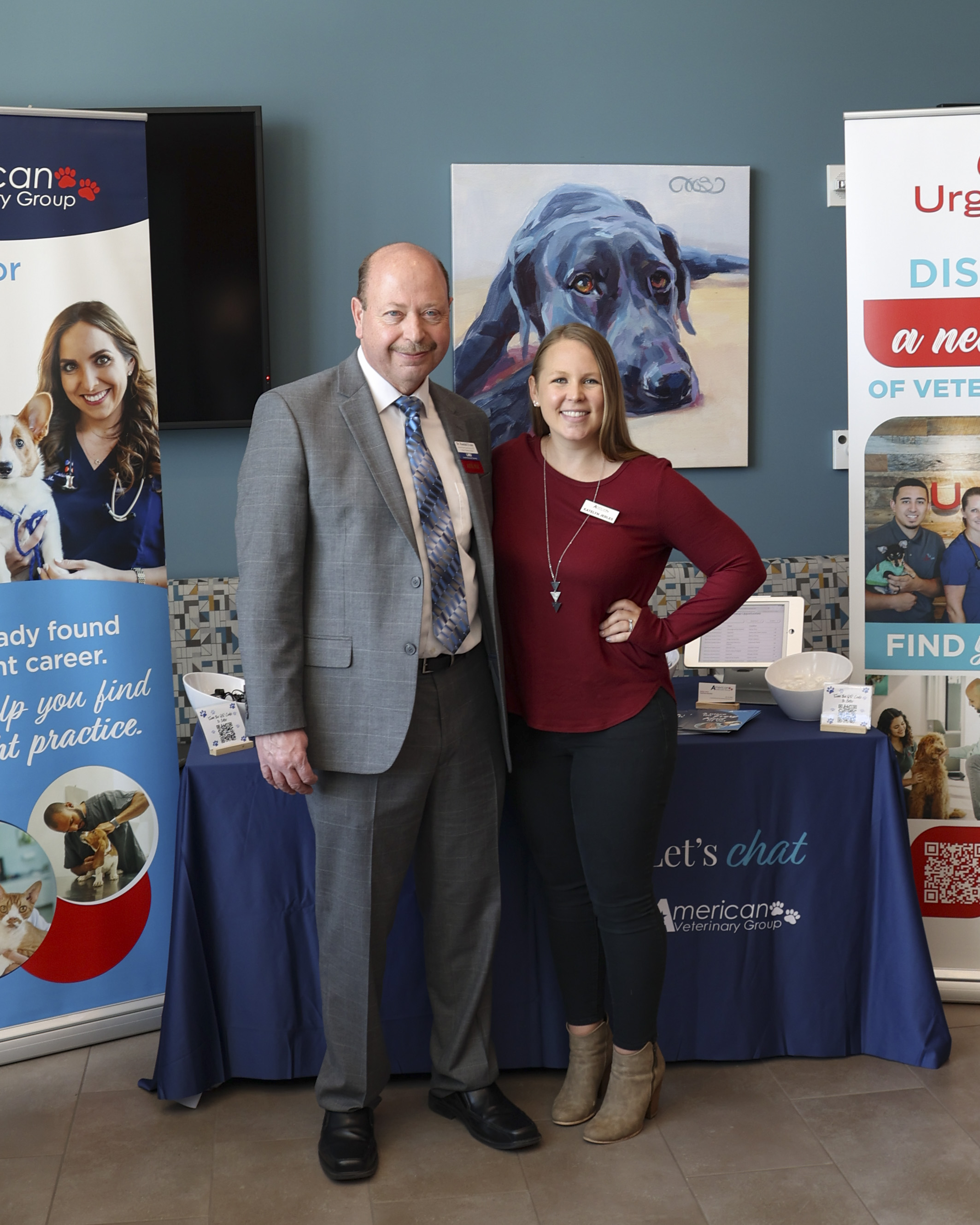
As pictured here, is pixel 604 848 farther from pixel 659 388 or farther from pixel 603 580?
pixel 659 388

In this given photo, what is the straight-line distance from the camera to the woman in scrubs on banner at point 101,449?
7.69 feet

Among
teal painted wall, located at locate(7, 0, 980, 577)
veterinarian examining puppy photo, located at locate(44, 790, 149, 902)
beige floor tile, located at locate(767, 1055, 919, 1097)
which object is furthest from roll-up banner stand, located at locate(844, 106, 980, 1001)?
veterinarian examining puppy photo, located at locate(44, 790, 149, 902)

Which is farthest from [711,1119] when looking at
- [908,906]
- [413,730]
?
[413,730]

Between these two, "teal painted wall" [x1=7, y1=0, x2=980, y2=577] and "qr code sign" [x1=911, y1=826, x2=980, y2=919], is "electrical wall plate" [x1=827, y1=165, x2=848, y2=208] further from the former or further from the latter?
"qr code sign" [x1=911, y1=826, x2=980, y2=919]

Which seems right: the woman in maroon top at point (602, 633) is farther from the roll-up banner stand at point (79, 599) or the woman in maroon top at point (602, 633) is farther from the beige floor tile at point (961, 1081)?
the roll-up banner stand at point (79, 599)

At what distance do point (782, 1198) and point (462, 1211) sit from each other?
1.89 feet

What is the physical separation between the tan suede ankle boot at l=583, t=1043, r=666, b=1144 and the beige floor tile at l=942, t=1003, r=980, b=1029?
856 mm

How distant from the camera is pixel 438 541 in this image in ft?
6.32

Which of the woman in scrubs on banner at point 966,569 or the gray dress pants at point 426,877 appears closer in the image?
the gray dress pants at point 426,877

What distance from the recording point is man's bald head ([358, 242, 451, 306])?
1885 mm

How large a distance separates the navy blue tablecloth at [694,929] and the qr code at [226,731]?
0.12 ft

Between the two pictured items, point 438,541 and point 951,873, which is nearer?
point 438,541

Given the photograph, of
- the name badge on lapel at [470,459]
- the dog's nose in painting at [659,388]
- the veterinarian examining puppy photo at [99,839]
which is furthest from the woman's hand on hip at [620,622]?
the dog's nose in painting at [659,388]

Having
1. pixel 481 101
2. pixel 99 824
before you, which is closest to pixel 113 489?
pixel 99 824
